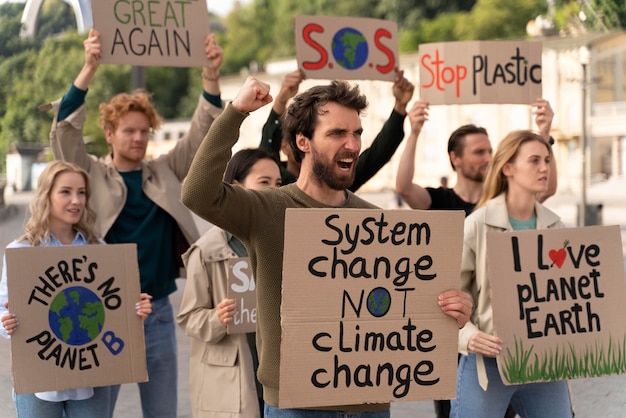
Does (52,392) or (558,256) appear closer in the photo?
(558,256)

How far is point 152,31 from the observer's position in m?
5.32

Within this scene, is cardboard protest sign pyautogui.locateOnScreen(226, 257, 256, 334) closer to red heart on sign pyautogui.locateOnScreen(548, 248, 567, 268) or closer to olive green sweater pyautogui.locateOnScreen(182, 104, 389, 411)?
olive green sweater pyautogui.locateOnScreen(182, 104, 389, 411)

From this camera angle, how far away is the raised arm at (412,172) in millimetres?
5059

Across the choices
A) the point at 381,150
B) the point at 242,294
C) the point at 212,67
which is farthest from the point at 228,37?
the point at 242,294

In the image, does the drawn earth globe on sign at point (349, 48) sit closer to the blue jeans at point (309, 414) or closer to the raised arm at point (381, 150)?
the raised arm at point (381, 150)

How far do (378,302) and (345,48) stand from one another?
2.81 meters

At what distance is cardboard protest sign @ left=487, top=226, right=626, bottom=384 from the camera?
3826 mm

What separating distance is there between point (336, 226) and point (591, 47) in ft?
129

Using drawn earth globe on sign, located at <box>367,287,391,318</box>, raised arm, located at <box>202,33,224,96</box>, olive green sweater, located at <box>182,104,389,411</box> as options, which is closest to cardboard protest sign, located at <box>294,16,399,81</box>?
raised arm, located at <box>202,33,224,96</box>

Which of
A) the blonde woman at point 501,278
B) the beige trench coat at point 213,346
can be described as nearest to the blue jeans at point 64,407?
the beige trench coat at point 213,346

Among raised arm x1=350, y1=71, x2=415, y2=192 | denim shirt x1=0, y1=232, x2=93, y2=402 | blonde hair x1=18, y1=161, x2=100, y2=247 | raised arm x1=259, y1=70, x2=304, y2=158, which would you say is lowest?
denim shirt x1=0, y1=232, x2=93, y2=402

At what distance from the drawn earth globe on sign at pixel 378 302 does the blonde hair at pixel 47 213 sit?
170cm

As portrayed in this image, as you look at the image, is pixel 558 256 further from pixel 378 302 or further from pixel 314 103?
pixel 314 103

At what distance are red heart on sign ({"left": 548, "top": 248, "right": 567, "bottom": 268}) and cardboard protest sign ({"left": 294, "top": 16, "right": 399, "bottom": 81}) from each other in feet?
6.27
